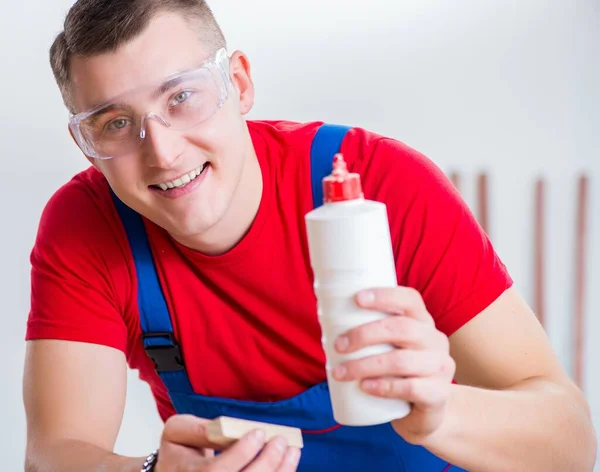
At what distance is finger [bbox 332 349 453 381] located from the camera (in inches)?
40.2

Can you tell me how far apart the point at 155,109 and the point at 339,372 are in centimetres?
60

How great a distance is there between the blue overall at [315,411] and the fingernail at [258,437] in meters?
0.51

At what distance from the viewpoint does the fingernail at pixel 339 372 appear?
1028 mm

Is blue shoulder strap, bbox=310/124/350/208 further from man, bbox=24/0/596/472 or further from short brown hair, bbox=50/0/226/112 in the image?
short brown hair, bbox=50/0/226/112

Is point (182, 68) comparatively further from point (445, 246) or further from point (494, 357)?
point (494, 357)

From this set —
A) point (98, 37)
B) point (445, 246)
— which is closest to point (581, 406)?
point (445, 246)

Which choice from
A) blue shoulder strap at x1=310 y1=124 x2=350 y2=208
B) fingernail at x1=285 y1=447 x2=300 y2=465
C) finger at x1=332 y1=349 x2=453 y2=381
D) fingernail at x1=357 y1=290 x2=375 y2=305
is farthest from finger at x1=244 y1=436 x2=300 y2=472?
blue shoulder strap at x1=310 y1=124 x2=350 y2=208

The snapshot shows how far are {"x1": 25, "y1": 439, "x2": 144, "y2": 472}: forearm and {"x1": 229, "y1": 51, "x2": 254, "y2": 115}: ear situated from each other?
66cm

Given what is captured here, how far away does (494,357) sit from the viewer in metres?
1.46

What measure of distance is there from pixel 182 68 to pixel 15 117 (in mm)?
1347

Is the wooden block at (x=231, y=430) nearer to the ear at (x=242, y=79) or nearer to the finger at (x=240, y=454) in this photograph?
the finger at (x=240, y=454)

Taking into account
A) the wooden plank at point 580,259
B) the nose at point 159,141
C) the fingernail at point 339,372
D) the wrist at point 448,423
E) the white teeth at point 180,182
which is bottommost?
the wooden plank at point 580,259

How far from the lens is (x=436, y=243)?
148cm

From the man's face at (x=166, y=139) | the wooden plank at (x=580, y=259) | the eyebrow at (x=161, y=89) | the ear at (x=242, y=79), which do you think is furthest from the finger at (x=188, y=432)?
the wooden plank at (x=580, y=259)
